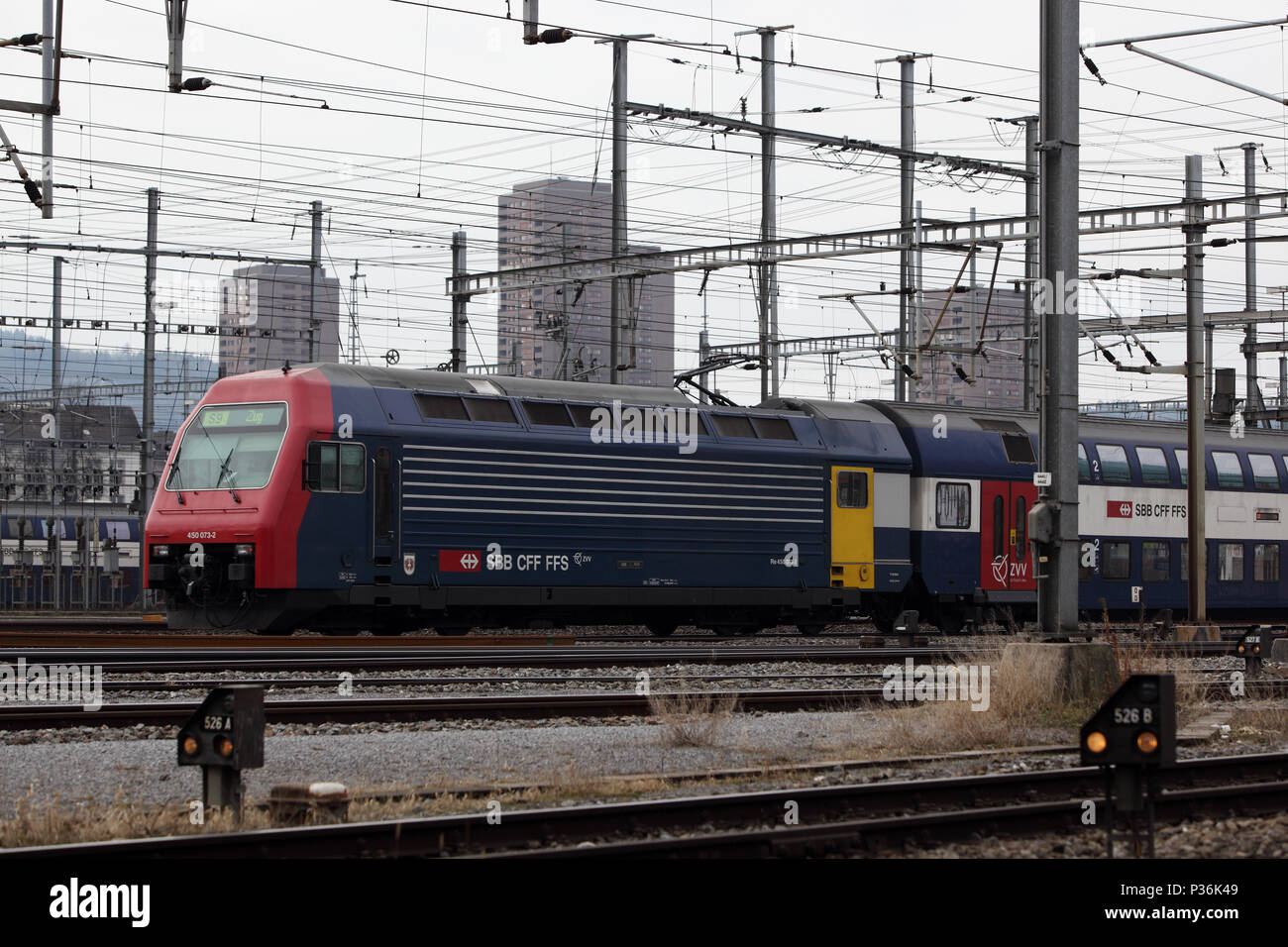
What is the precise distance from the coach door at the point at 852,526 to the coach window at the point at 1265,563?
1001cm

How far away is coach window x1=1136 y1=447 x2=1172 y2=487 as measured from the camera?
30.4 metres

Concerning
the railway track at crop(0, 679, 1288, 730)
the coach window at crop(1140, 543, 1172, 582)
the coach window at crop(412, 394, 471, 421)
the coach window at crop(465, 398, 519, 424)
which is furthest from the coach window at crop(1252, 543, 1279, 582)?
the coach window at crop(412, 394, 471, 421)

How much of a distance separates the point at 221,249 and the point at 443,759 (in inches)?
1278

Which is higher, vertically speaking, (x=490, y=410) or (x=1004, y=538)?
(x=490, y=410)

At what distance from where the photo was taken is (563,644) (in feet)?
75.0

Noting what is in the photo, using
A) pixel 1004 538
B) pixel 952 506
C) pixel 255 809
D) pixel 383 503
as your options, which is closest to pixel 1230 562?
pixel 1004 538

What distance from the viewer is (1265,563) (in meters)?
32.2

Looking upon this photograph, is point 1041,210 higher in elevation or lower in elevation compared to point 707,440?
higher

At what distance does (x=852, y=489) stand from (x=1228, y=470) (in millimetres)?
9423

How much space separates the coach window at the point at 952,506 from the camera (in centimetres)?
2739

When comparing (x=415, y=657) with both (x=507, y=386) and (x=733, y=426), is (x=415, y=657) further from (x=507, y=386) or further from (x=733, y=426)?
(x=733, y=426)
